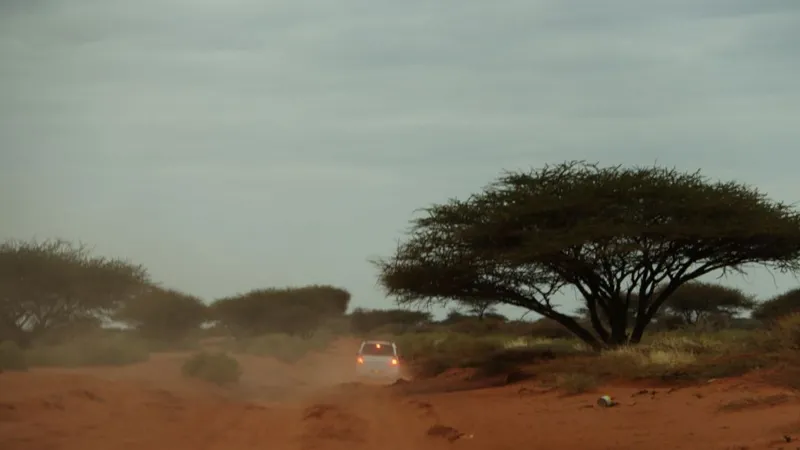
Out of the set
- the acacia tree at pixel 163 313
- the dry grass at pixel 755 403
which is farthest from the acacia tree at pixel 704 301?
the dry grass at pixel 755 403

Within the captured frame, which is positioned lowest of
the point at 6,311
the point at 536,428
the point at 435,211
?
the point at 536,428

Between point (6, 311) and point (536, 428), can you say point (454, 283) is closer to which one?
point (536, 428)

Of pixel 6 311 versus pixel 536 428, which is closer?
pixel 536 428

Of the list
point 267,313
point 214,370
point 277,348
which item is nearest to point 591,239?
point 214,370

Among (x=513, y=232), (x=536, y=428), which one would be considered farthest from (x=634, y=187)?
(x=536, y=428)

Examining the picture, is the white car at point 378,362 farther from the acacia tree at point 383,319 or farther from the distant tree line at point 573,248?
the acacia tree at point 383,319

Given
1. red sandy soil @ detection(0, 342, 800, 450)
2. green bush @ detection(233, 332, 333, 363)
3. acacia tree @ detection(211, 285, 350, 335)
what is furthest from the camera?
acacia tree @ detection(211, 285, 350, 335)

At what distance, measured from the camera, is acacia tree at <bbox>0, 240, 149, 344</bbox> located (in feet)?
100

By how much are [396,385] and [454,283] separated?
3.75 m

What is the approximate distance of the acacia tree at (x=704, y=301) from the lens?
54.1 meters

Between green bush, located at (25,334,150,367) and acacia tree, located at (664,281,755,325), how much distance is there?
119 feet

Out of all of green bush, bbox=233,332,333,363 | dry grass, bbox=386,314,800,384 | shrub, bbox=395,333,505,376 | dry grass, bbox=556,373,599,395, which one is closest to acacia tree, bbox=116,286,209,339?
green bush, bbox=233,332,333,363

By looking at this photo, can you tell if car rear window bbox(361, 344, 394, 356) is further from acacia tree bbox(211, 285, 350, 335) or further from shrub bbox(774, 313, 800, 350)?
acacia tree bbox(211, 285, 350, 335)

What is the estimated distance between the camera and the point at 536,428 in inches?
523
